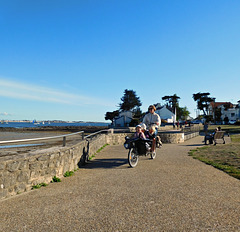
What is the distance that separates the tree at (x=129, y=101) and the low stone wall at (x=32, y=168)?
297 feet

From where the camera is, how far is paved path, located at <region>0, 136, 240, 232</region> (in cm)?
324

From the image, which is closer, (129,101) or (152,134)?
(152,134)

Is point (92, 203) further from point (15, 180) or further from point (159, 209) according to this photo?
point (15, 180)

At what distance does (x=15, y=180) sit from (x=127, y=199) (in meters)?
2.28

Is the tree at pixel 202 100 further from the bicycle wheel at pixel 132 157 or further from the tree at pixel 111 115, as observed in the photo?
the bicycle wheel at pixel 132 157

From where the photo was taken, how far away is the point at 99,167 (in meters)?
7.64

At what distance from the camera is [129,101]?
9762 cm

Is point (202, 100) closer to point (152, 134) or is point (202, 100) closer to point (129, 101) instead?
point (129, 101)

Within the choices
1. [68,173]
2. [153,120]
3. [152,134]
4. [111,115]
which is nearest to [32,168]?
[68,173]

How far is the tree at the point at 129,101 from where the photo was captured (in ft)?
319

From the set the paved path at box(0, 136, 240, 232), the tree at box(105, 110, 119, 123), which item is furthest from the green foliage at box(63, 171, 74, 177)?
the tree at box(105, 110, 119, 123)

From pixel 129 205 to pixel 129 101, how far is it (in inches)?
3703

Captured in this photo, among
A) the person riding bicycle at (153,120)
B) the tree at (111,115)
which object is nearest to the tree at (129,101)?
the tree at (111,115)

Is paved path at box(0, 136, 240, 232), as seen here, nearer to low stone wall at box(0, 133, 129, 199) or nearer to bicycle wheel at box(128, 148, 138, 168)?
low stone wall at box(0, 133, 129, 199)
